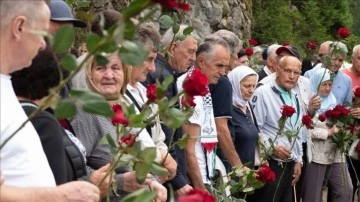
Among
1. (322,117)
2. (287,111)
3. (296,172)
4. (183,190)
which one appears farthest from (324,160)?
(183,190)

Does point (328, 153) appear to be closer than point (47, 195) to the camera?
No

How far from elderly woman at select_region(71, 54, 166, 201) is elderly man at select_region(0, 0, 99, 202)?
128cm

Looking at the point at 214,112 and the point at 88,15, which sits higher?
the point at 88,15

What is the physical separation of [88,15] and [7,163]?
152 inches

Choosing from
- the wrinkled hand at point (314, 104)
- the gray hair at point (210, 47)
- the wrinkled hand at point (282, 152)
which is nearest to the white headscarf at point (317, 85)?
the wrinkled hand at point (314, 104)

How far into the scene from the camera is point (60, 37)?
191cm

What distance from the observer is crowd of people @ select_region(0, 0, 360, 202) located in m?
2.43

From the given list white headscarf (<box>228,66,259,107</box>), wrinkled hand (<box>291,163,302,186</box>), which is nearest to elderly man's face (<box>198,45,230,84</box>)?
white headscarf (<box>228,66,259,107</box>)

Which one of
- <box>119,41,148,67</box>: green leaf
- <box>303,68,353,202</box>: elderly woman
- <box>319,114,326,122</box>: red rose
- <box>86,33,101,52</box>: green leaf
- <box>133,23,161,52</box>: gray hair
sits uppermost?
<box>86,33,101,52</box>: green leaf

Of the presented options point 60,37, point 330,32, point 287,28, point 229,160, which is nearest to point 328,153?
point 229,160

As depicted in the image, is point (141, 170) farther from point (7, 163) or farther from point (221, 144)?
point (221, 144)

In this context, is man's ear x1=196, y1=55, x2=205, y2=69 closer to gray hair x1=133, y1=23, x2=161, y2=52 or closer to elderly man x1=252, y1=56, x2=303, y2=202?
gray hair x1=133, y1=23, x2=161, y2=52

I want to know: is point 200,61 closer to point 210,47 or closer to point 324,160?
point 210,47

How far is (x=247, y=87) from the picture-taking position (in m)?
7.20
